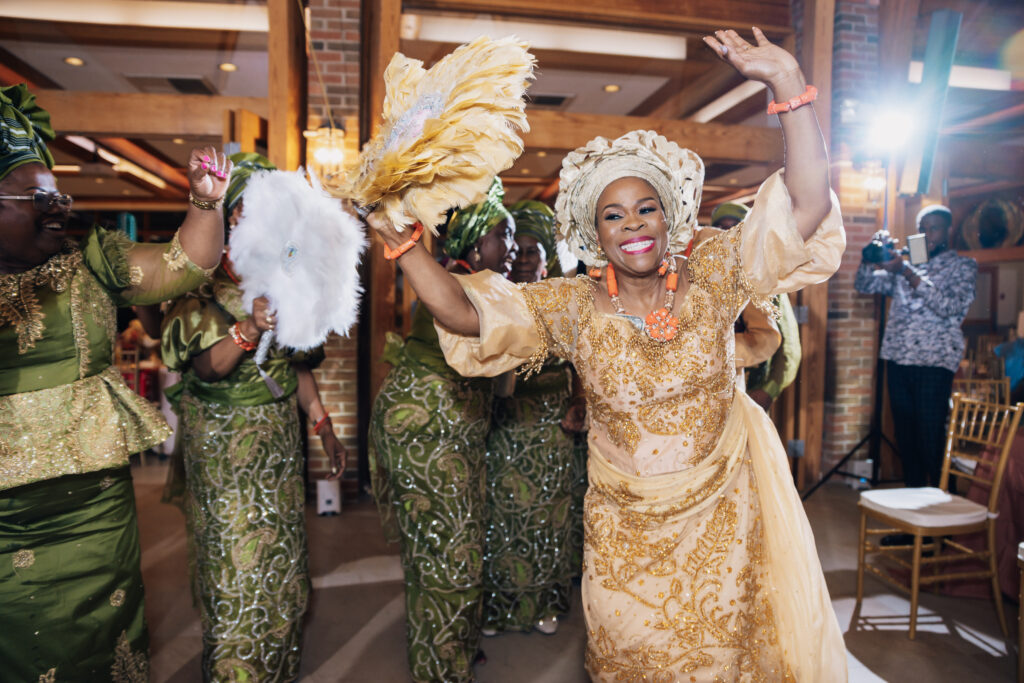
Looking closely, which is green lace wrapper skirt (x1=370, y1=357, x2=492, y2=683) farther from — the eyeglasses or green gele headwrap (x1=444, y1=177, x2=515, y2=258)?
the eyeglasses

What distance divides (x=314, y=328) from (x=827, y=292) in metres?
4.88

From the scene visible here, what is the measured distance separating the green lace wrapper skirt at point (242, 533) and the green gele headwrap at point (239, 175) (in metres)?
0.73

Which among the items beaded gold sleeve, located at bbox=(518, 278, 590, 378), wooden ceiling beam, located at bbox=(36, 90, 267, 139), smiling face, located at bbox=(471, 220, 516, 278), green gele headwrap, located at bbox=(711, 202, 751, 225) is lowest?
beaded gold sleeve, located at bbox=(518, 278, 590, 378)

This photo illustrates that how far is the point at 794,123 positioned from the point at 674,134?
12.7ft

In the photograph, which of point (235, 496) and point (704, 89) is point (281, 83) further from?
point (704, 89)

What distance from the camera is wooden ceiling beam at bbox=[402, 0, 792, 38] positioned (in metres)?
4.74

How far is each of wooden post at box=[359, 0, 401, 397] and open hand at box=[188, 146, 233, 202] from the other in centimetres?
276

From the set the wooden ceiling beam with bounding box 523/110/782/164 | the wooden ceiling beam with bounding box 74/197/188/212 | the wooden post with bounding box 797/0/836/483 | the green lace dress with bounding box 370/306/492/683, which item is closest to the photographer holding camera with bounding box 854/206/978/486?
the wooden post with bounding box 797/0/836/483

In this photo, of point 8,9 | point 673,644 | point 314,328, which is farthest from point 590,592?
point 8,9

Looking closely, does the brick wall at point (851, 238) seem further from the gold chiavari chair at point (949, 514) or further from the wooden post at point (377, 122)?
the wooden post at point (377, 122)

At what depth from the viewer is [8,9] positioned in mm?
4711

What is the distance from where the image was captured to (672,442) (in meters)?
1.65

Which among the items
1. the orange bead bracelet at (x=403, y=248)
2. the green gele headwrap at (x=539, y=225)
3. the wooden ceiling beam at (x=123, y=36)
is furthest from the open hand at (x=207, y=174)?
the wooden ceiling beam at (x=123, y=36)

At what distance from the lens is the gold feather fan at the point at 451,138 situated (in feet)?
4.16
